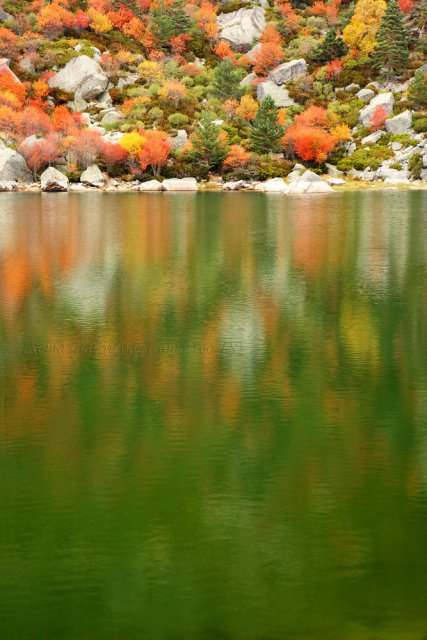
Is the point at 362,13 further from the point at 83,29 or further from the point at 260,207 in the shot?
the point at 260,207

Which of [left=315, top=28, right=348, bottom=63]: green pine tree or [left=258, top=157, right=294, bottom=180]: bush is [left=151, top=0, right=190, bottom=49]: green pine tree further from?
[left=258, top=157, right=294, bottom=180]: bush

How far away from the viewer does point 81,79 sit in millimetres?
110562

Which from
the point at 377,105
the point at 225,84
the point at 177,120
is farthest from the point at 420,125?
the point at 177,120

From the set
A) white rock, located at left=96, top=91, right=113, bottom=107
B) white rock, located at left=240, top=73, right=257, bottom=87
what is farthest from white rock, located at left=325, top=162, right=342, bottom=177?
white rock, located at left=96, top=91, right=113, bottom=107

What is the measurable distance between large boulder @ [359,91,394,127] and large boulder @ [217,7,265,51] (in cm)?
4571

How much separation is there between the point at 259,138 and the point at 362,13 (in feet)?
163

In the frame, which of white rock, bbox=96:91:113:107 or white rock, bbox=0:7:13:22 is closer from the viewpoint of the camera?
white rock, bbox=96:91:113:107

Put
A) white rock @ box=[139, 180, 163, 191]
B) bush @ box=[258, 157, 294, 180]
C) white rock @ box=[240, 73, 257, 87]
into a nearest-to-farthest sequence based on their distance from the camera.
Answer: white rock @ box=[139, 180, 163, 191]
bush @ box=[258, 157, 294, 180]
white rock @ box=[240, 73, 257, 87]

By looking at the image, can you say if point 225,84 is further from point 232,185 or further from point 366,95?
point 232,185

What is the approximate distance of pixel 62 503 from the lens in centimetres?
902

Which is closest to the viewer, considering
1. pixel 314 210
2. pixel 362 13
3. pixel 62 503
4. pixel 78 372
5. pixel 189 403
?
pixel 62 503

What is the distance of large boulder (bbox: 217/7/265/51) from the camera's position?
13962 centimetres

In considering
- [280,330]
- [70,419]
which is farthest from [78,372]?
[280,330]

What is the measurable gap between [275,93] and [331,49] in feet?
55.2
